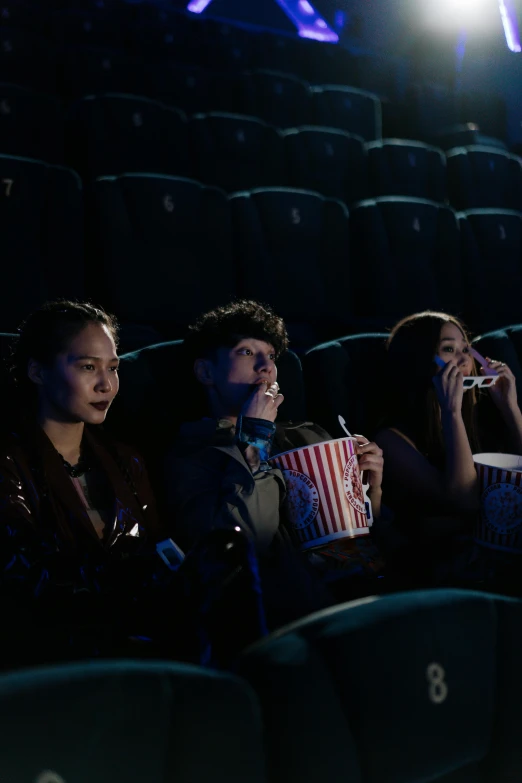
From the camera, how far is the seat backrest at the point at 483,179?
7.33ft

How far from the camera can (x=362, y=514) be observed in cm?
74

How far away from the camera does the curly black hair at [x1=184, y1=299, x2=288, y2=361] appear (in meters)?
0.91

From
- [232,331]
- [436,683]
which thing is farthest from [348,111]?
[436,683]

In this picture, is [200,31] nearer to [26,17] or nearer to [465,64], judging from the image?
[26,17]

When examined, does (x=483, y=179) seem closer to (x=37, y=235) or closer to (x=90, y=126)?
(x=90, y=126)

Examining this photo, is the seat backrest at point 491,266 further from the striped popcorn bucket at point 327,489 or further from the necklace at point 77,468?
the necklace at point 77,468

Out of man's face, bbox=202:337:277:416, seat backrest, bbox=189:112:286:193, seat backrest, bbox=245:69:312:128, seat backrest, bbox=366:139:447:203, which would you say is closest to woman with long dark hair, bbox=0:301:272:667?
man's face, bbox=202:337:277:416

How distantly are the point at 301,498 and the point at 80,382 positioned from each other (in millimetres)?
249

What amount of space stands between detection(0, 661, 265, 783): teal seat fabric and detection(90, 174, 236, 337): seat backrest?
96 cm

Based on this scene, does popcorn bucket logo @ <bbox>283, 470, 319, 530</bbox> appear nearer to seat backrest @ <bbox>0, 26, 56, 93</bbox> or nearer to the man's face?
the man's face

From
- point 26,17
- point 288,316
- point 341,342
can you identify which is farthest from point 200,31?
point 341,342

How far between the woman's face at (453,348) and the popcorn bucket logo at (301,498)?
0.36 metres

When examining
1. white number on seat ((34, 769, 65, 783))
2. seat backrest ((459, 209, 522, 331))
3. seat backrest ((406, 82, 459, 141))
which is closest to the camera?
white number on seat ((34, 769, 65, 783))

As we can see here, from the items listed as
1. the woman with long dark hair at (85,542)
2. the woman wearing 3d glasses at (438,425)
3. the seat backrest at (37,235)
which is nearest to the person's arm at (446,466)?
the woman wearing 3d glasses at (438,425)
